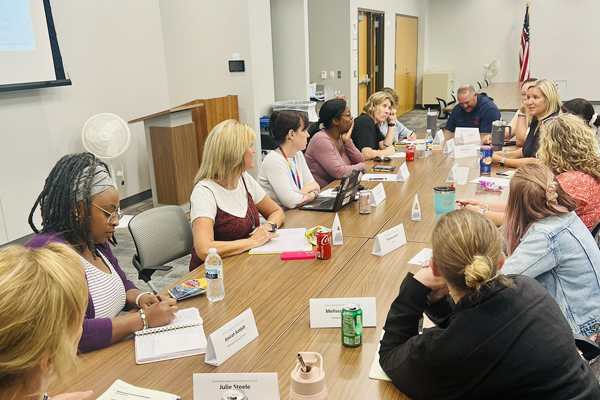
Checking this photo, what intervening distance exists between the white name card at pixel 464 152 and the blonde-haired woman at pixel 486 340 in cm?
328

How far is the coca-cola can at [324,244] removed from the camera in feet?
7.38

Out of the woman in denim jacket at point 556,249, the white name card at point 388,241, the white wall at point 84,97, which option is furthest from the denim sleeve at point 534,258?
the white wall at point 84,97

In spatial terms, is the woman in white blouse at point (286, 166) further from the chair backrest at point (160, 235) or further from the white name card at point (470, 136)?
the white name card at point (470, 136)

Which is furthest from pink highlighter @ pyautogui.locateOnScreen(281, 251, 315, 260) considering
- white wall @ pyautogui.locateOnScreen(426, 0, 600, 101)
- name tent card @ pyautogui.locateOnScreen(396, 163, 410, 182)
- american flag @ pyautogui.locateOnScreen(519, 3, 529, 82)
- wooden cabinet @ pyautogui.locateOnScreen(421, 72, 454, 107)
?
white wall @ pyautogui.locateOnScreen(426, 0, 600, 101)

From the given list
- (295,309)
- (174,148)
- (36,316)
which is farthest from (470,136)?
(36,316)

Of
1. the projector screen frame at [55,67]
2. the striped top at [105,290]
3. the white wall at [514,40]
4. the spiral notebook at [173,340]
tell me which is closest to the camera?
the spiral notebook at [173,340]

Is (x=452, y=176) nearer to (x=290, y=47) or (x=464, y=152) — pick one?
(x=464, y=152)

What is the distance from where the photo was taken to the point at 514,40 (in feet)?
39.6

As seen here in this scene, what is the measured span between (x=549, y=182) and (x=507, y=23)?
11.7 m

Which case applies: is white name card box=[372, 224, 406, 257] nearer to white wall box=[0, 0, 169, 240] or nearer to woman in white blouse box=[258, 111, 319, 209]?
woman in white blouse box=[258, 111, 319, 209]

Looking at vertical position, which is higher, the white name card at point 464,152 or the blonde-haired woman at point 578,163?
the blonde-haired woman at point 578,163

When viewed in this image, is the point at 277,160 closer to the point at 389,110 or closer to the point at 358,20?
the point at 389,110

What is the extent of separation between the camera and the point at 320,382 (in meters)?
1.24

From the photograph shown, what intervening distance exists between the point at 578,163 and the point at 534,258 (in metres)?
0.92
